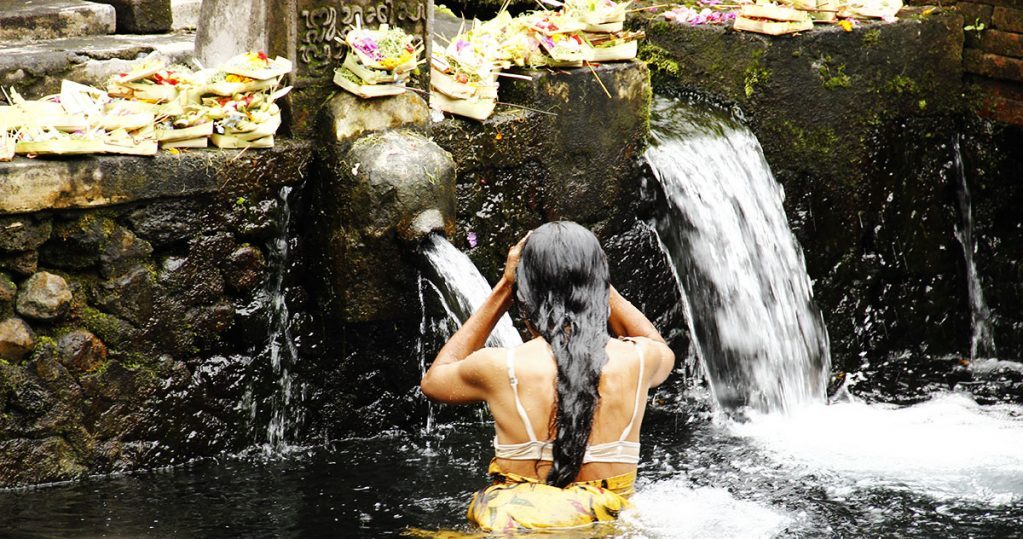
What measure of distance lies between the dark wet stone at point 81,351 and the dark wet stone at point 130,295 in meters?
0.14

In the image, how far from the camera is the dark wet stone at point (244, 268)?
224 inches

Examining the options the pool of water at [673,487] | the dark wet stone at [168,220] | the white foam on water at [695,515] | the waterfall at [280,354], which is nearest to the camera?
the white foam on water at [695,515]

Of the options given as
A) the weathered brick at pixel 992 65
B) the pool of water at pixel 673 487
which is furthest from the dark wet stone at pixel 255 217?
the weathered brick at pixel 992 65

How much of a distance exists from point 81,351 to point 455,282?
1.58 metres

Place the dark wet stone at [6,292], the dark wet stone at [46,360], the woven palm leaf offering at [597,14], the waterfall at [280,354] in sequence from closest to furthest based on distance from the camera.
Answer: the dark wet stone at [6,292]
the dark wet stone at [46,360]
the waterfall at [280,354]
the woven palm leaf offering at [597,14]

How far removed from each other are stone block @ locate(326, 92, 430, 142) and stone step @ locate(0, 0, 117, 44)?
199cm

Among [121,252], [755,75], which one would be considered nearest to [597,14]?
[755,75]

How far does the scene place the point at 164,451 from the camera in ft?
18.6

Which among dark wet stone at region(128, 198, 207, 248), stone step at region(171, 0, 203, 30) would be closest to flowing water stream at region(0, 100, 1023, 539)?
dark wet stone at region(128, 198, 207, 248)

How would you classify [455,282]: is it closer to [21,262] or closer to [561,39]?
[561,39]

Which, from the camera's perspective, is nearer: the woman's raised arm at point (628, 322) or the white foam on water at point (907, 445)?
the woman's raised arm at point (628, 322)

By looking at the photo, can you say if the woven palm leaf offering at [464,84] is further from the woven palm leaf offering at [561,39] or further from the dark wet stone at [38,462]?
the dark wet stone at [38,462]

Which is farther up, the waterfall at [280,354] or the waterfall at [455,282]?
the waterfall at [455,282]

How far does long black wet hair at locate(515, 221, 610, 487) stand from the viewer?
4.04 metres
